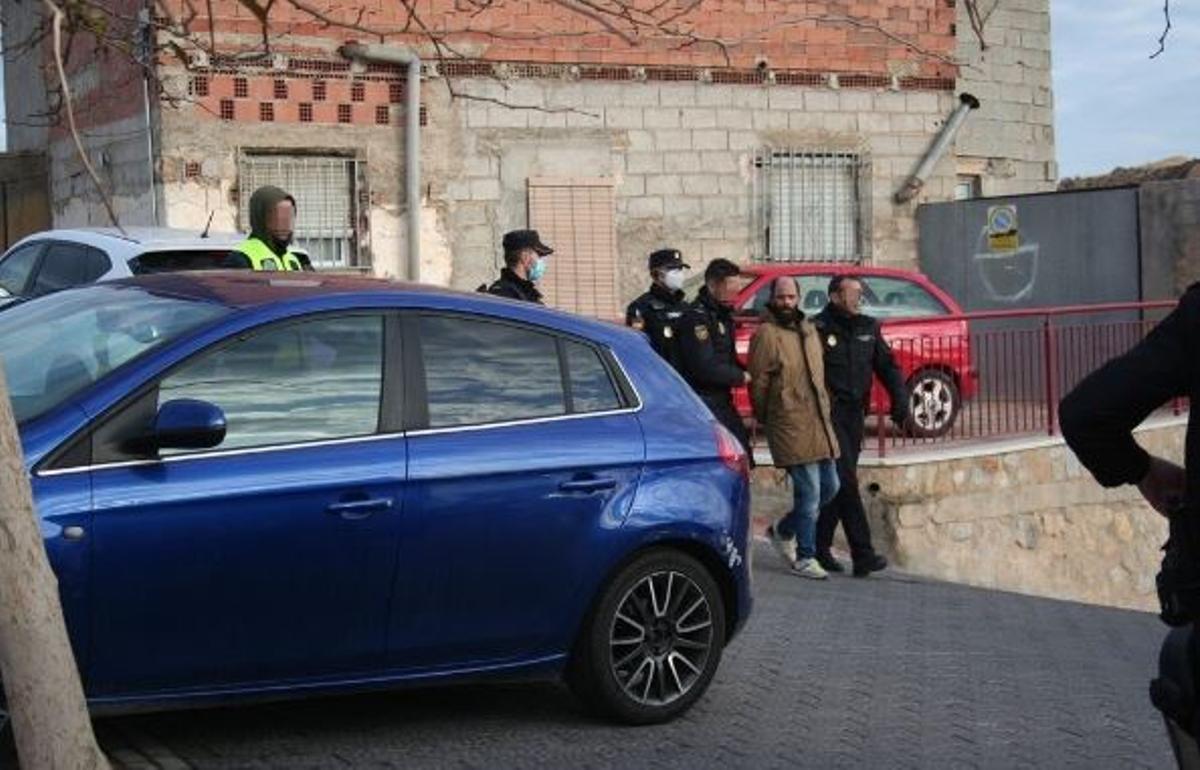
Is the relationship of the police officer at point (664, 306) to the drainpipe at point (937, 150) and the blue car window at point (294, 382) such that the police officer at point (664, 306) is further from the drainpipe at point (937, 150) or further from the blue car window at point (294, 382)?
the drainpipe at point (937, 150)

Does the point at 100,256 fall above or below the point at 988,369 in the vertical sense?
above

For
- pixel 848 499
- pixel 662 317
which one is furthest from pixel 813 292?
pixel 662 317

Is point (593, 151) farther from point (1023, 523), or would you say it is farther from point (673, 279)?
point (673, 279)

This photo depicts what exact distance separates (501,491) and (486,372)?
1.56 ft

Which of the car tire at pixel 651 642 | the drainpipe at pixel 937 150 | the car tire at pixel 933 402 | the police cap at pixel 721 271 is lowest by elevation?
the car tire at pixel 651 642

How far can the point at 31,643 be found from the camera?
168 inches

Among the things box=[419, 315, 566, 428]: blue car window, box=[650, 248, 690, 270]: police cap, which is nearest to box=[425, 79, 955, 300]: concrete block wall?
box=[650, 248, 690, 270]: police cap

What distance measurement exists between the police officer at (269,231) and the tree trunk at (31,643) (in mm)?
4251

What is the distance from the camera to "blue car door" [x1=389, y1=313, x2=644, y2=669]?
5684 millimetres

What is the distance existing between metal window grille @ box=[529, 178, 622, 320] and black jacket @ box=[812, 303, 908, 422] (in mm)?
7506

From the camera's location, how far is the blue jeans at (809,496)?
34.3 ft

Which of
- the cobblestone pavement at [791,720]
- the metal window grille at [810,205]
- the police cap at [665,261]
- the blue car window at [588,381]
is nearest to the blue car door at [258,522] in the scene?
the cobblestone pavement at [791,720]

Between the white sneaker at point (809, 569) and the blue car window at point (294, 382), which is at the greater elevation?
the blue car window at point (294, 382)

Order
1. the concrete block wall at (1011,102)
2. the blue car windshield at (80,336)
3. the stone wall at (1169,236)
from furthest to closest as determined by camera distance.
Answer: the concrete block wall at (1011,102)
the stone wall at (1169,236)
the blue car windshield at (80,336)
